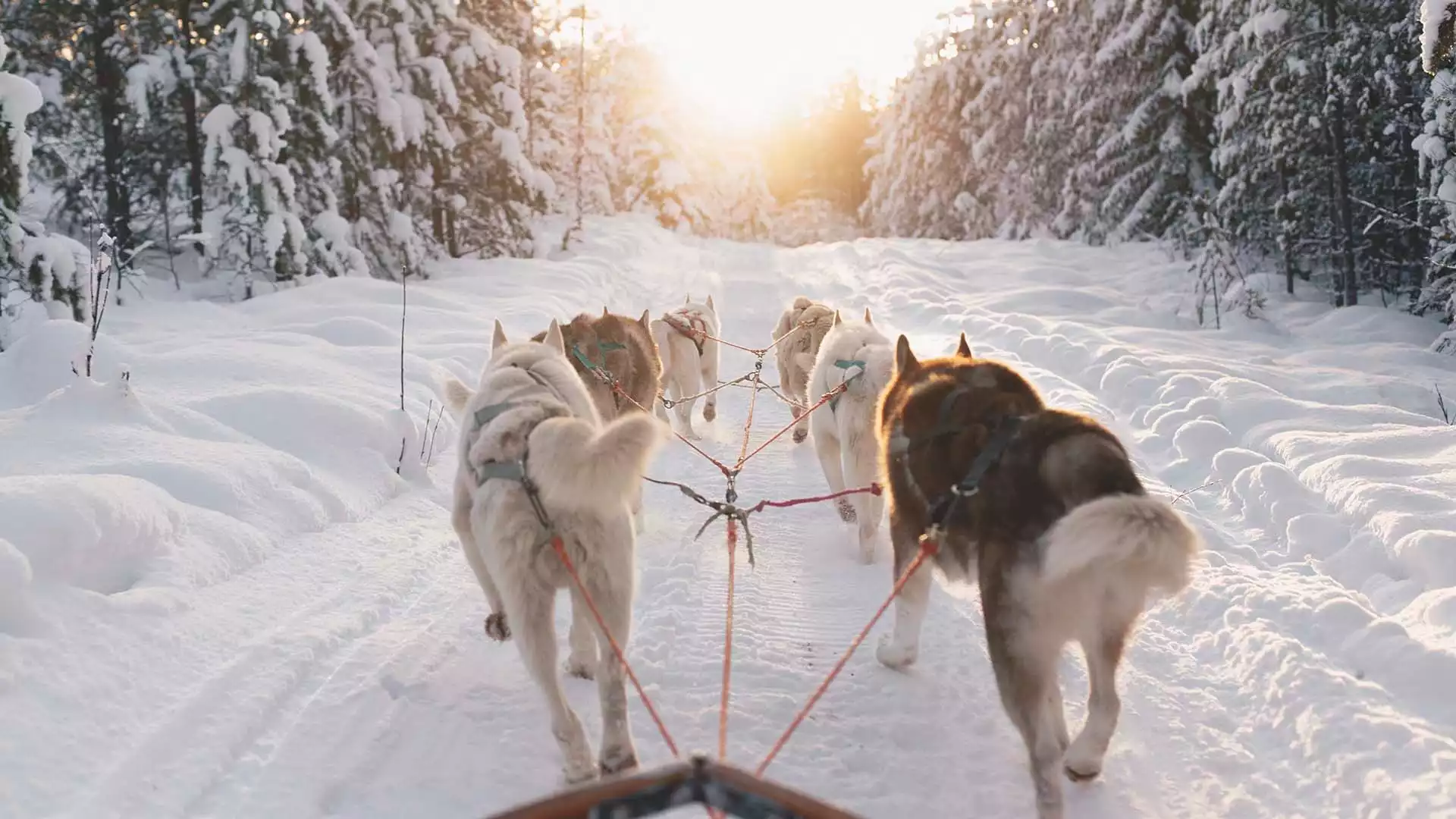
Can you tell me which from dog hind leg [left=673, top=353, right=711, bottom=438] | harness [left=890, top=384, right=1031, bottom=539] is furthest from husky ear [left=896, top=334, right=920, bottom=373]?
dog hind leg [left=673, top=353, right=711, bottom=438]

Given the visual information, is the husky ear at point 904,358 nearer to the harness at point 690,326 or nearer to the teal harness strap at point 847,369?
the teal harness strap at point 847,369

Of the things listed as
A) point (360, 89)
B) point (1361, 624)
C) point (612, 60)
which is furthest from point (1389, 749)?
point (612, 60)

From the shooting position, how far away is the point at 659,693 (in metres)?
3.62

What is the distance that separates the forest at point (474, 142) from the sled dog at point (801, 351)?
393cm

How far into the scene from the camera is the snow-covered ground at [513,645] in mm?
2932

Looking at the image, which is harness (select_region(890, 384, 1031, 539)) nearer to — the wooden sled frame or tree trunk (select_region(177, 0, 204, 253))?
the wooden sled frame

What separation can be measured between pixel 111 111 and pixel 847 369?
1274cm

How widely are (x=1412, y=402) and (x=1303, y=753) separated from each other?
7199mm

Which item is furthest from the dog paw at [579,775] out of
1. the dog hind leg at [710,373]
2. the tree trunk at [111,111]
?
the tree trunk at [111,111]

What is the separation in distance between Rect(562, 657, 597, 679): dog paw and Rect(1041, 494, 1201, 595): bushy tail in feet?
6.91

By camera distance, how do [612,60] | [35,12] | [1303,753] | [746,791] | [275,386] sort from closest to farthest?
[746,791] → [1303,753] → [275,386] → [35,12] → [612,60]

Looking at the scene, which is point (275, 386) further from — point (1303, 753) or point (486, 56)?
point (486, 56)

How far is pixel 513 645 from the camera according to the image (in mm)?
4078

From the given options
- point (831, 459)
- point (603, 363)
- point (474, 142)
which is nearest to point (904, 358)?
point (831, 459)
